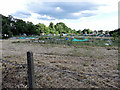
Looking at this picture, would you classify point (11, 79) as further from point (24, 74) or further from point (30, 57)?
point (30, 57)

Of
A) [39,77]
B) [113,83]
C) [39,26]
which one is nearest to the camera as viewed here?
[113,83]

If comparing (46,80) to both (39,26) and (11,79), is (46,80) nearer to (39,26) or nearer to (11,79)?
(11,79)

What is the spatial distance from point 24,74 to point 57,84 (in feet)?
5.11

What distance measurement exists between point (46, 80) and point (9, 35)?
3932 centimetres

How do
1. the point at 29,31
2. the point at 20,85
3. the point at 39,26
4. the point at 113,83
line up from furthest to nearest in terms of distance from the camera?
the point at 39,26
the point at 29,31
the point at 113,83
the point at 20,85

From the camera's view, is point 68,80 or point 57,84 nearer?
point 57,84

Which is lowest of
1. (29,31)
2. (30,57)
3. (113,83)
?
(113,83)

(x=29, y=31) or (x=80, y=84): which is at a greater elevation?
(x=29, y=31)

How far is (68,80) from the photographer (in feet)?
13.1

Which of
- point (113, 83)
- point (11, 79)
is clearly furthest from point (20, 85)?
point (113, 83)

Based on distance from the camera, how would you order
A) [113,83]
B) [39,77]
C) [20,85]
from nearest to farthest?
[20,85]
[113,83]
[39,77]

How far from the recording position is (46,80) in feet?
13.1

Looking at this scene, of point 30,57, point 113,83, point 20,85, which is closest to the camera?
point 30,57

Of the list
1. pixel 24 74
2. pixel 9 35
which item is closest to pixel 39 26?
pixel 9 35
